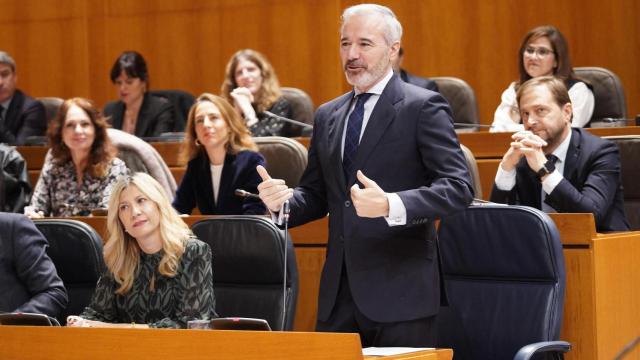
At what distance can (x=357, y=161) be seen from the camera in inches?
98.3

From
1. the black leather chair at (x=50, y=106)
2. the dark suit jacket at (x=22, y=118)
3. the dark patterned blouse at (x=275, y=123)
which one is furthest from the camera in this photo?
the black leather chair at (x=50, y=106)

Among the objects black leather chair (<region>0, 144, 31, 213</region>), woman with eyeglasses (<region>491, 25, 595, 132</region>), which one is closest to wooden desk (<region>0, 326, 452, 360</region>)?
black leather chair (<region>0, 144, 31, 213</region>)

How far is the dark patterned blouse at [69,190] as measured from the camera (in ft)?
14.8

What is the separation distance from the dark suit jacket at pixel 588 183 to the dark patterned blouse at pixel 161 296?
3.50 feet

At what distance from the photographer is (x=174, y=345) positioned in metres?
2.17

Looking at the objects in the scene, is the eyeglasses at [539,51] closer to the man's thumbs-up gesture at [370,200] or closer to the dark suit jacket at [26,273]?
the dark suit jacket at [26,273]

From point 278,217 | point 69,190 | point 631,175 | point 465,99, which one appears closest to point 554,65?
point 465,99

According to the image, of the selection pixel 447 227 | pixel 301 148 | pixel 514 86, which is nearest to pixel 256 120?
pixel 301 148

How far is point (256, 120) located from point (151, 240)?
1803mm

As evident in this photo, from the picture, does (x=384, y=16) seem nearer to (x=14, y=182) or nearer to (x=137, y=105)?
(x=14, y=182)

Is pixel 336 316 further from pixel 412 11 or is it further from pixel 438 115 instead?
pixel 412 11

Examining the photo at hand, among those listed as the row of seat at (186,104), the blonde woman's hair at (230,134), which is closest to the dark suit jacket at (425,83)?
the row of seat at (186,104)

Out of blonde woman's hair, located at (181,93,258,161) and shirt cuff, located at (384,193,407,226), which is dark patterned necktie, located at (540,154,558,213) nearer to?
blonde woman's hair, located at (181,93,258,161)

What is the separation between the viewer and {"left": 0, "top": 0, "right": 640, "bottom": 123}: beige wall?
6.07m
